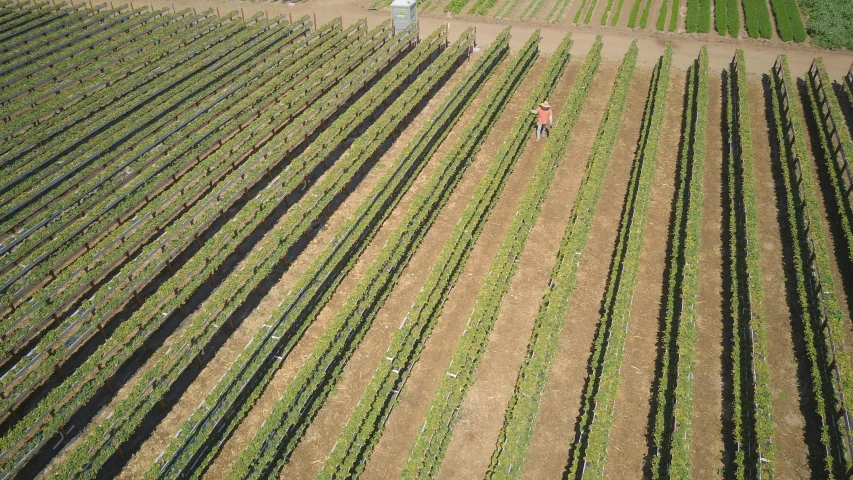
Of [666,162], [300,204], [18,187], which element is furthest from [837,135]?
[18,187]

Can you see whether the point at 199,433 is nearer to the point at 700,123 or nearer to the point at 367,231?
the point at 367,231

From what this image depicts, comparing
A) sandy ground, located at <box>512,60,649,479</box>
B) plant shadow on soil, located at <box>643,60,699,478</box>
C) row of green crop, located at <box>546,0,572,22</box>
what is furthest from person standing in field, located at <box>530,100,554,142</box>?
row of green crop, located at <box>546,0,572,22</box>

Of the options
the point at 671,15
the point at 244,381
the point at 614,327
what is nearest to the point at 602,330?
the point at 614,327

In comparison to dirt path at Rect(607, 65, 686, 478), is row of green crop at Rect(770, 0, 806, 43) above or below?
above

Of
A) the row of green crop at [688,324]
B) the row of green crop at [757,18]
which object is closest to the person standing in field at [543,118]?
the row of green crop at [688,324]

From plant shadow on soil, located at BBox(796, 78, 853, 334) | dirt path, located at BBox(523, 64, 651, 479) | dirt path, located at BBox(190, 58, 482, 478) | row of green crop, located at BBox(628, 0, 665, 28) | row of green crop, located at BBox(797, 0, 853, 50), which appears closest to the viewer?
dirt path, located at BBox(523, 64, 651, 479)

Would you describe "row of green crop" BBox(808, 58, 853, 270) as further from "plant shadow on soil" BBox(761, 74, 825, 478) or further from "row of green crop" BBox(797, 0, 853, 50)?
"row of green crop" BBox(797, 0, 853, 50)

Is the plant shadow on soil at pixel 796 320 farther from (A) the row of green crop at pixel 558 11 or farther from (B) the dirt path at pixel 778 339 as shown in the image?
(A) the row of green crop at pixel 558 11
